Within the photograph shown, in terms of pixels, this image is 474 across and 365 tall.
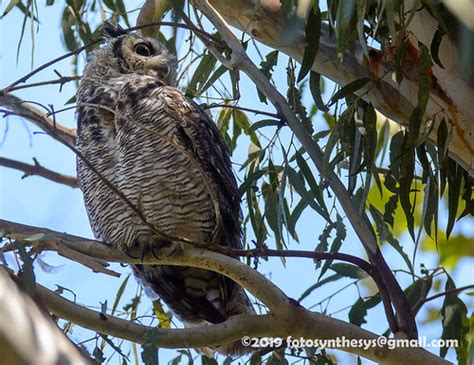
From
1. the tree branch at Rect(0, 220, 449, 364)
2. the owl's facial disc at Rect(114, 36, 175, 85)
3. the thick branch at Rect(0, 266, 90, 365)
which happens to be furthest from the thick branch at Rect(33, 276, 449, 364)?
the owl's facial disc at Rect(114, 36, 175, 85)

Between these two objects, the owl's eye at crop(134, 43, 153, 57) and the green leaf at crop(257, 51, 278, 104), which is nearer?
the green leaf at crop(257, 51, 278, 104)

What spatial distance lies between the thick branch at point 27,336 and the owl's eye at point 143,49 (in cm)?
235

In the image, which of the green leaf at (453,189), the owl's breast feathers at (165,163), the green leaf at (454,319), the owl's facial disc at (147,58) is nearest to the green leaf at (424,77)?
the green leaf at (453,189)

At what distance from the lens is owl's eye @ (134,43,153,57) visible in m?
3.31

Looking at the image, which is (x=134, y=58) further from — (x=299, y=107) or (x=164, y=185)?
(x=299, y=107)

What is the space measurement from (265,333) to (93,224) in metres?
0.94

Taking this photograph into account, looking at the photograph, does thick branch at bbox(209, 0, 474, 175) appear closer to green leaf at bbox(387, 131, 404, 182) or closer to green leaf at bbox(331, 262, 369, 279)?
green leaf at bbox(387, 131, 404, 182)

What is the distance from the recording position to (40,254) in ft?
6.61

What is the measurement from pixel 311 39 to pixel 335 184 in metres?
0.33

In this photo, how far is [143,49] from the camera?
10.9 ft

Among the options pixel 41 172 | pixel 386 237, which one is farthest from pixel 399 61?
pixel 41 172

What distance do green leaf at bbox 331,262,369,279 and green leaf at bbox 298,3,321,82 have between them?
537mm

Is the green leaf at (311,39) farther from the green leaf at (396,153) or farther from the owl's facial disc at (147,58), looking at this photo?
the owl's facial disc at (147,58)

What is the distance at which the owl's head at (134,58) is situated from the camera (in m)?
3.25
